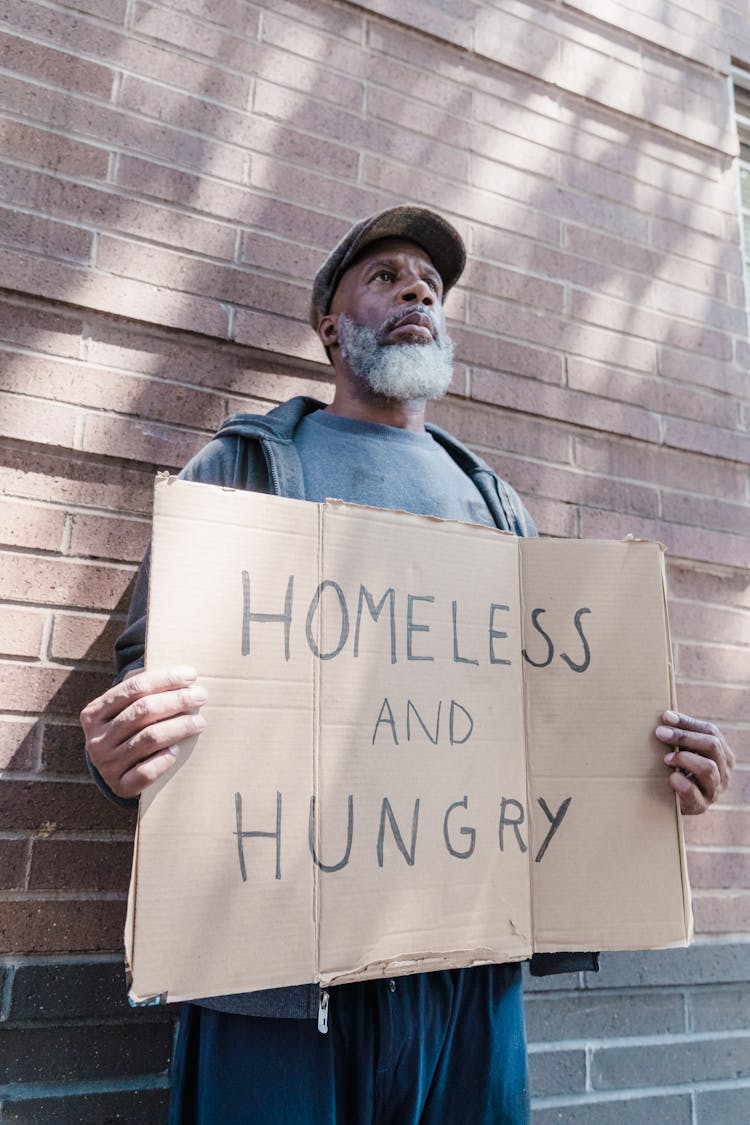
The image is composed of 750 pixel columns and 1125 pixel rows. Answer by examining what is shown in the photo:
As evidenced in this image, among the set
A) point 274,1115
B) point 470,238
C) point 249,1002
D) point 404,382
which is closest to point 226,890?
point 249,1002

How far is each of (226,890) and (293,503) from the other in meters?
0.51

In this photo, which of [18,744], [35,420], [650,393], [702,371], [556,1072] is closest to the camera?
[18,744]

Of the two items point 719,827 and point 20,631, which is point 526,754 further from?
point 719,827

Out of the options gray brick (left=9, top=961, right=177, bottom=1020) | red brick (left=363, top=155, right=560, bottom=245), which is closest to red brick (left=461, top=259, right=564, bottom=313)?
red brick (left=363, top=155, right=560, bottom=245)

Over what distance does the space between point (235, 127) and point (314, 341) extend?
0.57m

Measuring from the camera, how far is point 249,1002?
1.21 meters

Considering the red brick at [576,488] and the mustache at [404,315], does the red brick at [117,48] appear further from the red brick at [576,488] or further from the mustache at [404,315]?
the red brick at [576,488]

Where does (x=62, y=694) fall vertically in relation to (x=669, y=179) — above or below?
below

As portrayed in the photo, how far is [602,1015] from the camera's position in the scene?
2.06 metres

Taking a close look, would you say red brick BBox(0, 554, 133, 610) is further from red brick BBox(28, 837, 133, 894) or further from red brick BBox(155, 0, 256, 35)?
red brick BBox(155, 0, 256, 35)

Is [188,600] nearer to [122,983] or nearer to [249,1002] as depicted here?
[249,1002]

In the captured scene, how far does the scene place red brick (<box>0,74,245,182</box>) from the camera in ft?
6.22

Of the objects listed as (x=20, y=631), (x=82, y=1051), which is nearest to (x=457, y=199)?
(x=20, y=631)

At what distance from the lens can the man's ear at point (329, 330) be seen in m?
2.05
